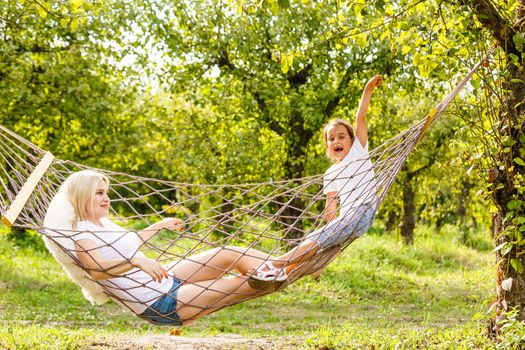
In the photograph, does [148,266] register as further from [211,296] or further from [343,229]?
[343,229]

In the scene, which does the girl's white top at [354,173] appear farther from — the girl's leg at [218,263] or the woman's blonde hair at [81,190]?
the woman's blonde hair at [81,190]

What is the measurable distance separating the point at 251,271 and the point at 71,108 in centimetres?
517

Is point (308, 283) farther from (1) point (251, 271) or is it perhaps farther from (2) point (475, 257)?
(1) point (251, 271)

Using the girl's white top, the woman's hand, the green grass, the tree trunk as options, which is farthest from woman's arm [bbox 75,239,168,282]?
the tree trunk

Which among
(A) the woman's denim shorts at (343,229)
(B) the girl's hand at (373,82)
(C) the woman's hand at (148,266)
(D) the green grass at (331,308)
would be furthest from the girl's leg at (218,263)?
(D) the green grass at (331,308)

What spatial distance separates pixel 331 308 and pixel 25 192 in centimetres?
347

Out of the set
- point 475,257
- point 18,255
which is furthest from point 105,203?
point 475,257

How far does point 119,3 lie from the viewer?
24.5ft

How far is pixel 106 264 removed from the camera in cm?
292

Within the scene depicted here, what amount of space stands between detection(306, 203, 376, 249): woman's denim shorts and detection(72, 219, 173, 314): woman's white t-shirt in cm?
64

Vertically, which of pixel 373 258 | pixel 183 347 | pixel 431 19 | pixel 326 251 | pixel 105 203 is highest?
pixel 431 19

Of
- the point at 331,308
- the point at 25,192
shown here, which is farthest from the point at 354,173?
the point at 331,308

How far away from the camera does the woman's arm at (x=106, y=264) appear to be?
9.58 ft

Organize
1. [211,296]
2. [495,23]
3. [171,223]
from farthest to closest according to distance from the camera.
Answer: [495,23], [171,223], [211,296]
